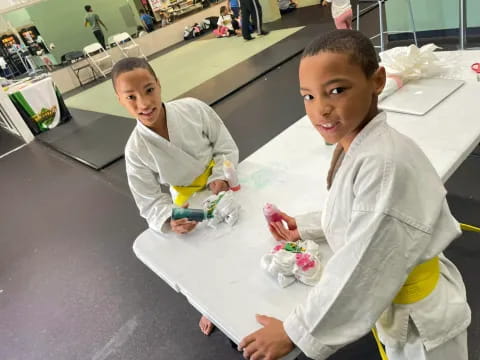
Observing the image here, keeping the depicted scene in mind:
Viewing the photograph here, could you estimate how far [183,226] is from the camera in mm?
1033

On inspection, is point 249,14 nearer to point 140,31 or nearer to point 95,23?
point 140,31

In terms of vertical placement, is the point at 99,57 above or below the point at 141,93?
below

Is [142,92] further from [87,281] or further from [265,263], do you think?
[87,281]

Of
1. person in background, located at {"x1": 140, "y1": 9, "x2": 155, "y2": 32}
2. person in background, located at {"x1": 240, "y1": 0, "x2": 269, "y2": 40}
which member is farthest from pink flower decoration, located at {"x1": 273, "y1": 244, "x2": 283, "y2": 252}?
person in background, located at {"x1": 140, "y1": 9, "x2": 155, "y2": 32}

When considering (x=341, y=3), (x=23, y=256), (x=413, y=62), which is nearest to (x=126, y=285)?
(x=23, y=256)

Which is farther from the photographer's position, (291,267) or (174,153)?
(174,153)

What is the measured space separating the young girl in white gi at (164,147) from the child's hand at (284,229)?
0.90 ft

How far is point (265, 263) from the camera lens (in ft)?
2.69

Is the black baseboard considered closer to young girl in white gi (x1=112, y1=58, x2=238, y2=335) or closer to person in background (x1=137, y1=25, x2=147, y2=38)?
young girl in white gi (x1=112, y1=58, x2=238, y2=335)

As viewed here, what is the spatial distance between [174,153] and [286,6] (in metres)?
7.03

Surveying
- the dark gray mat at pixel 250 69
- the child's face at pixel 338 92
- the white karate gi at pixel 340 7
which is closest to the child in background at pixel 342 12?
the white karate gi at pixel 340 7

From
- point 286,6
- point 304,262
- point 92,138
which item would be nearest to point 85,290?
point 304,262

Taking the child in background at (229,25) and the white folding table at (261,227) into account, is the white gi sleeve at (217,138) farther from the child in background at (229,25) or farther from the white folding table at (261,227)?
the child in background at (229,25)

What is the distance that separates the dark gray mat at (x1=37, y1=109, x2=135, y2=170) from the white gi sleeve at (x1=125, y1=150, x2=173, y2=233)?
7.69ft
